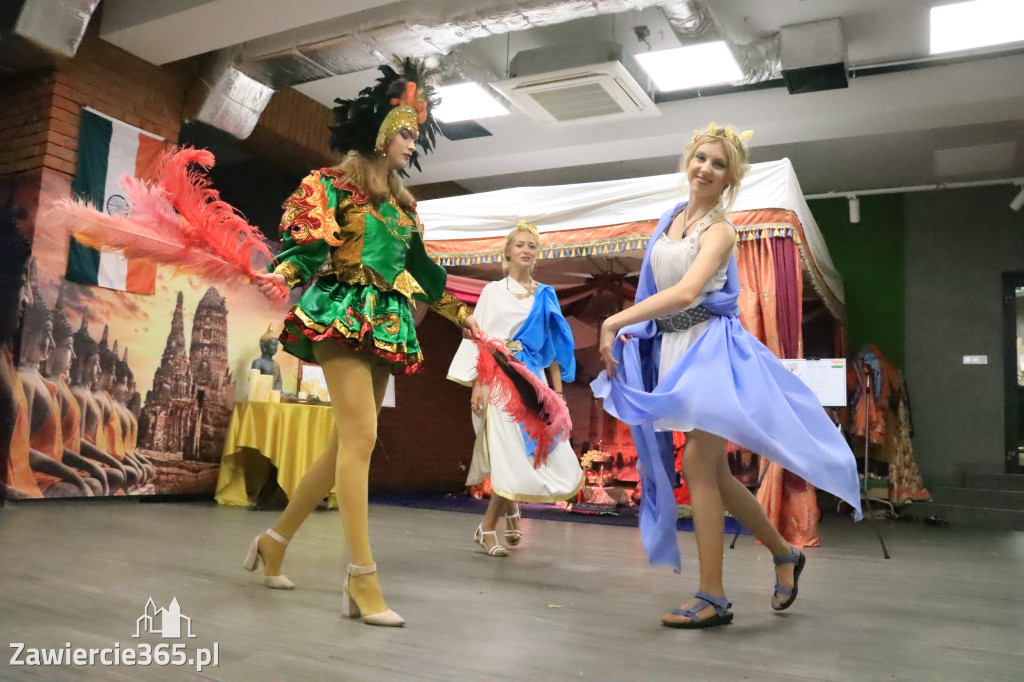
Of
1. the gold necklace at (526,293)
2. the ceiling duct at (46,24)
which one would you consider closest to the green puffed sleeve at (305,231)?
the gold necklace at (526,293)

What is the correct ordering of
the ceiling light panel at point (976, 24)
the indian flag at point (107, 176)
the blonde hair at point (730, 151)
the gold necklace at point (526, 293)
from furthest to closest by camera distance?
1. the indian flag at point (107, 176)
2. the ceiling light panel at point (976, 24)
3. the gold necklace at point (526, 293)
4. the blonde hair at point (730, 151)

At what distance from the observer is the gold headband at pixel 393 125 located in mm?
2311

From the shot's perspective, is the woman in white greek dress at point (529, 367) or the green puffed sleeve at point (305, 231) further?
the woman in white greek dress at point (529, 367)

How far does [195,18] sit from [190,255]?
4.41 metres

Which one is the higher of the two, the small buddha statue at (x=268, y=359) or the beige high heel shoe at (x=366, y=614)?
the small buddha statue at (x=268, y=359)

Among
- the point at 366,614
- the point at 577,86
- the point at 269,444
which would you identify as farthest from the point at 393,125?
the point at 577,86

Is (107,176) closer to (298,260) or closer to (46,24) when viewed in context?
(46,24)

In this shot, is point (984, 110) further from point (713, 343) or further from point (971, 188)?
point (713, 343)

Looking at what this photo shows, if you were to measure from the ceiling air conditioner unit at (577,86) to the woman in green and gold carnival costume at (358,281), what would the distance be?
3.94 metres

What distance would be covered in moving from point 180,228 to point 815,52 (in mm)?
5432

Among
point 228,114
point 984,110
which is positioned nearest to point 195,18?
point 228,114

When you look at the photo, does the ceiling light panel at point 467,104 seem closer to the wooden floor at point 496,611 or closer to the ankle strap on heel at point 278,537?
the wooden floor at point 496,611

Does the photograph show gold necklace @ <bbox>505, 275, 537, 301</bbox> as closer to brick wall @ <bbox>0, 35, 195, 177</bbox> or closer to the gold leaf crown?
the gold leaf crown

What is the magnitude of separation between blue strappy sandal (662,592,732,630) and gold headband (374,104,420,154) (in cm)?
159
